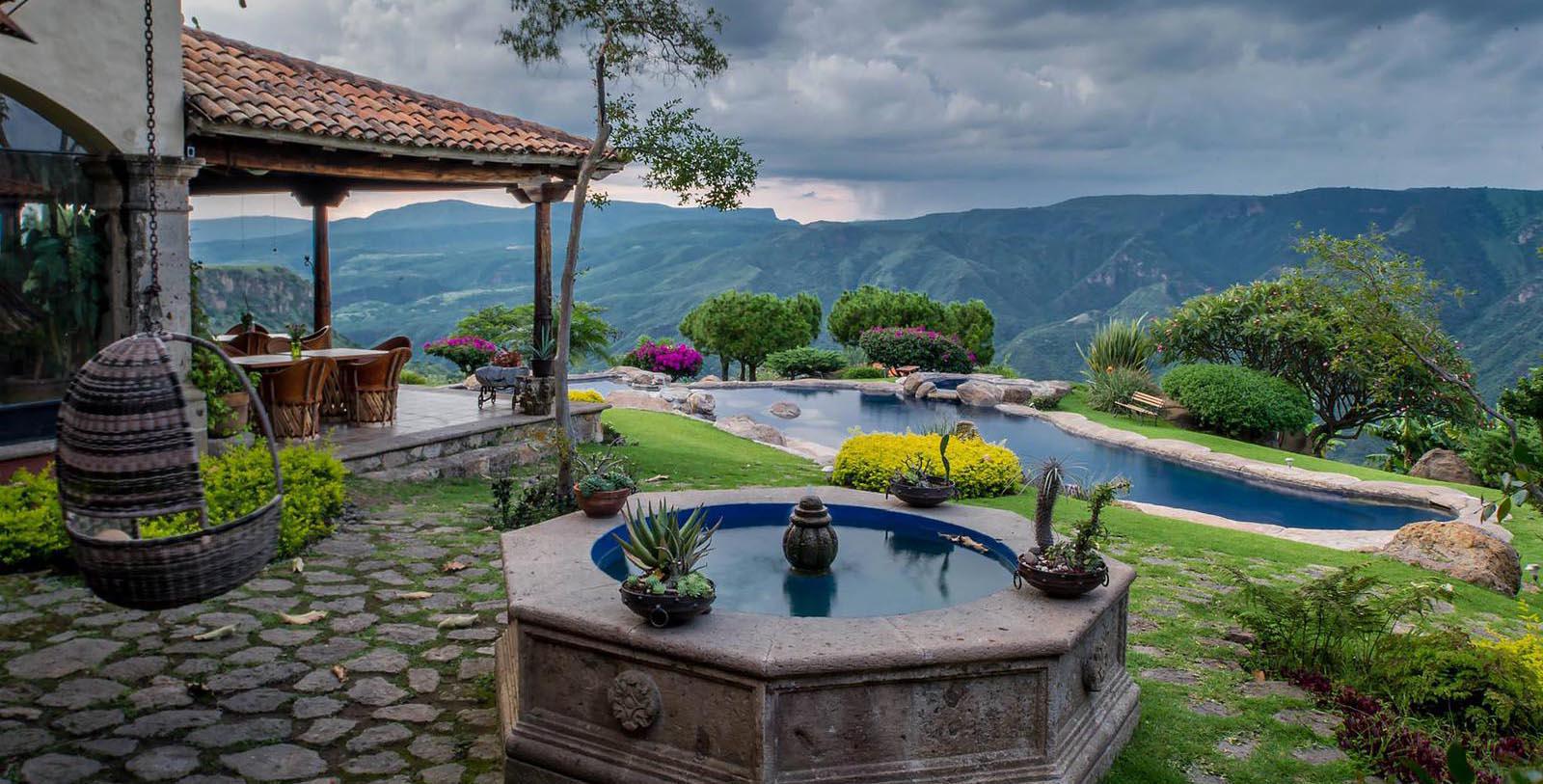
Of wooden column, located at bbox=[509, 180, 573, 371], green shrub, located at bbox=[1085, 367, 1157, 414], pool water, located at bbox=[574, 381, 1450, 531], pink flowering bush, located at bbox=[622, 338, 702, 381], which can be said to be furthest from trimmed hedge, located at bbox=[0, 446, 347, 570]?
pink flowering bush, located at bbox=[622, 338, 702, 381]

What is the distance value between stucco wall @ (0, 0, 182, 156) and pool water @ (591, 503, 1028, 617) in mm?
5674

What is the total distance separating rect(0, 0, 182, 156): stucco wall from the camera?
7047 millimetres

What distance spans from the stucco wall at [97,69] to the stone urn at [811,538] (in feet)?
21.0

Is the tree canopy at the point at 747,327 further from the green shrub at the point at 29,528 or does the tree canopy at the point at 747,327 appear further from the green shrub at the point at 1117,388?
the green shrub at the point at 29,528

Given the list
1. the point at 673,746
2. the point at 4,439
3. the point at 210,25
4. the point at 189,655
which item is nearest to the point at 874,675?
the point at 673,746

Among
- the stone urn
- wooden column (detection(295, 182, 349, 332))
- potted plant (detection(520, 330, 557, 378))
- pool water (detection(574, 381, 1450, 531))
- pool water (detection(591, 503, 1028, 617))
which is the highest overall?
wooden column (detection(295, 182, 349, 332))

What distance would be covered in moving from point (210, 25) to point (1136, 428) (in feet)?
49.3

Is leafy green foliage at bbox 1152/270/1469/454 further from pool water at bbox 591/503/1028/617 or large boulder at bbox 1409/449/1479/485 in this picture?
pool water at bbox 591/503/1028/617

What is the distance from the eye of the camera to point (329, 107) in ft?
30.4

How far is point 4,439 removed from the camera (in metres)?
7.61

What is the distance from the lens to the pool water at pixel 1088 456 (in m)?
11.9

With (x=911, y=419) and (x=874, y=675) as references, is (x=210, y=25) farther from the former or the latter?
(x=911, y=419)

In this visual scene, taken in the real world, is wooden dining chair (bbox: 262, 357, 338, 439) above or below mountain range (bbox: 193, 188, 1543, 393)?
below

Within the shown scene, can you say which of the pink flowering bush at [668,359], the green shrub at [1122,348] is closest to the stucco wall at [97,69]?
the pink flowering bush at [668,359]
